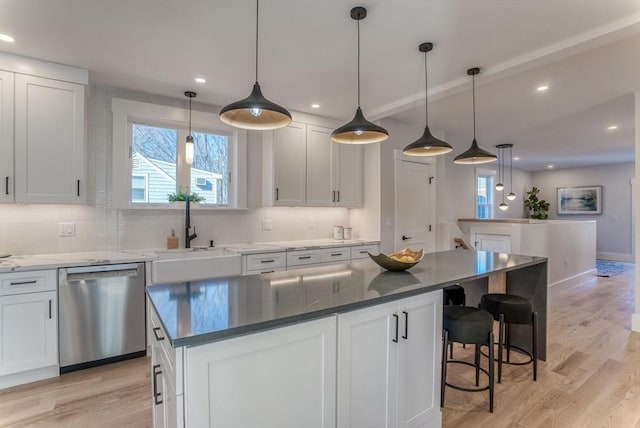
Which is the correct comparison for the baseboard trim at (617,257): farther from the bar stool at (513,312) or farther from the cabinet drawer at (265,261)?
the cabinet drawer at (265,261)

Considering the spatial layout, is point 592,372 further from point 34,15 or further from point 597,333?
point 34,15

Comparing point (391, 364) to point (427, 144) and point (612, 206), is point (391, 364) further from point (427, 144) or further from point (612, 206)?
point (612, 206)

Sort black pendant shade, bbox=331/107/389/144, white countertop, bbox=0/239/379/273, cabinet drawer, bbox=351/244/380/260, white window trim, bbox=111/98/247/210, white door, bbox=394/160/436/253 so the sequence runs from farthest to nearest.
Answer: white door, bbox=394/160/436/253, cabinet drawer, bbox=351/244/380/260, white window trim, bbox=111/98/247/210, white countertop, bbox=0/239/379/273, black pendant shade, bbox=331/107/389/144

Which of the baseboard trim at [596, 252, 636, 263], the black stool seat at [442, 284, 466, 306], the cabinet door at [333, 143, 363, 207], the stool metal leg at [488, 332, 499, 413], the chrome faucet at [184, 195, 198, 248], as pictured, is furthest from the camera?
the baseboard trim at [596, 252, 636, 263]

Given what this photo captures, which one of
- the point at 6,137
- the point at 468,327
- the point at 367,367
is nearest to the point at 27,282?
the point at 6,137

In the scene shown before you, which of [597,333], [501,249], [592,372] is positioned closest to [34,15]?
[592,372]

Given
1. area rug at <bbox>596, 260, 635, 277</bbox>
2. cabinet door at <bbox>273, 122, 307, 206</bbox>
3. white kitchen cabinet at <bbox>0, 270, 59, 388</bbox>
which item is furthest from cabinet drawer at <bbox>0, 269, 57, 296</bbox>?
area rug at <bbox>596, 260, 635, 277</bbox>

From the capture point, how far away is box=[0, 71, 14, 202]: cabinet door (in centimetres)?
265

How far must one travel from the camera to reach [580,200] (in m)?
9.45

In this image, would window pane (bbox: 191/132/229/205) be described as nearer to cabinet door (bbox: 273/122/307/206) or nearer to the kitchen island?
cabinet door (bbox: 273/122/307/206)

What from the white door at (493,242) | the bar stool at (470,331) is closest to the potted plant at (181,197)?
the bar stool at (470,331)

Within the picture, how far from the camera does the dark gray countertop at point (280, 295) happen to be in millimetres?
1186

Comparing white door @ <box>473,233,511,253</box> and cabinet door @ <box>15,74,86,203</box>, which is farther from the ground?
cabinet door @ <box>15,74,86,203</box>

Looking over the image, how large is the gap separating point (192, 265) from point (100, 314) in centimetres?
82
